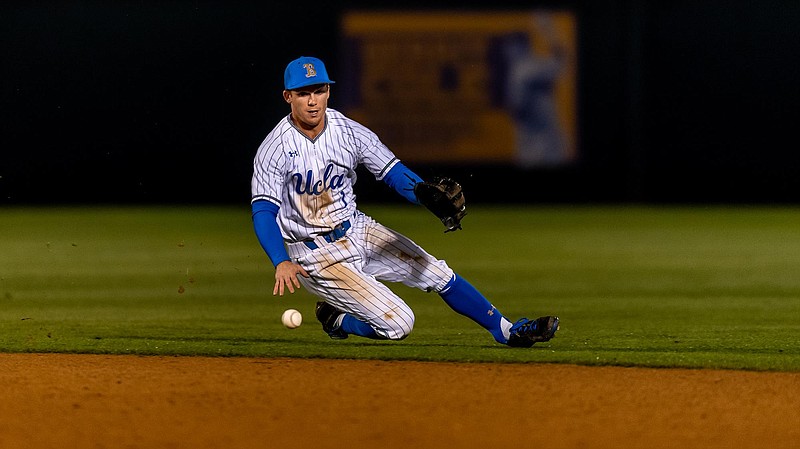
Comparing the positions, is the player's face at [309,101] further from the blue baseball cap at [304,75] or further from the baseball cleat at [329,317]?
the baseball cleat at [329,317]

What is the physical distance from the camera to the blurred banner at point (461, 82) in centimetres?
1948

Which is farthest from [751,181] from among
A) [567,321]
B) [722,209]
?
[567,321]

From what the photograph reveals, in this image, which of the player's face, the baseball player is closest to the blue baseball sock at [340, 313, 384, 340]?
the baseball player

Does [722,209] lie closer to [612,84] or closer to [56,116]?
[612,84]

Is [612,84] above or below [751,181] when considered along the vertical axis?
above

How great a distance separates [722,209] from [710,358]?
44.0 feet

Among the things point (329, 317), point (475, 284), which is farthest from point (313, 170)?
point (475, 284)

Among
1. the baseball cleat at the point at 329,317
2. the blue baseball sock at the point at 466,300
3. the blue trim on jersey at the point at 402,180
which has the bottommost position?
the baseball cleat at the point at 329,317

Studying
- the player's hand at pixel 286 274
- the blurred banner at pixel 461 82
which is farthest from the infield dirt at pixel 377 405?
the blurred banner at pixel 461 82

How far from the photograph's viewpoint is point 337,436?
188 inches

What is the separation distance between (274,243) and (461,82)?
45.0 ft

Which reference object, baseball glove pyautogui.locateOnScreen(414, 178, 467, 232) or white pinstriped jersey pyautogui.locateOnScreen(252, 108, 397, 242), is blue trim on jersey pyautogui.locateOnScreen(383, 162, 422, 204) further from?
baseball glove pyautogui.locateOnScreen(414, 178, 467, 232)

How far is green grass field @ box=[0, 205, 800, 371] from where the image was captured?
7.19m

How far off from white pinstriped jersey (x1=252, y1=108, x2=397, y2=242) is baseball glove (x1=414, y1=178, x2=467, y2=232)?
1.20 ft
